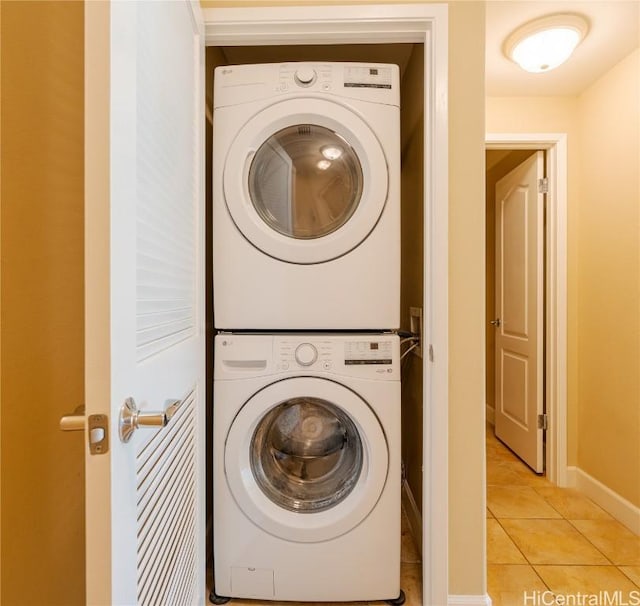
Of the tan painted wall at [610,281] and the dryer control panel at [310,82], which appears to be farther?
the tan painted wall at [610,281]

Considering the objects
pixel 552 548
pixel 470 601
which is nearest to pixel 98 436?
pixel 470 601

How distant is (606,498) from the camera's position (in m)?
2.11

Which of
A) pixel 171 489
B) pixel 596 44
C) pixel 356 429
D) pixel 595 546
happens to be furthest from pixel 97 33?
pixel 595 546

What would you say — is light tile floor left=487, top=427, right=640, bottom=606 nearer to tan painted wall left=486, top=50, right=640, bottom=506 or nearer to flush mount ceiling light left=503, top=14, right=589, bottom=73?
tan painted wall left=486, top=50, right=640, bottom=506

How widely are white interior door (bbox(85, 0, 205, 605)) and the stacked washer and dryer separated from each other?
0.14 metres

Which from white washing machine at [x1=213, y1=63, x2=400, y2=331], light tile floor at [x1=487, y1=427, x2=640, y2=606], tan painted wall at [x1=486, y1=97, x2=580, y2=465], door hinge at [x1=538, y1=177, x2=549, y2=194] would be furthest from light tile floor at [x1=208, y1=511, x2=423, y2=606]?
door hinge at [x1=538, y1=177, x2=549, y2=194]

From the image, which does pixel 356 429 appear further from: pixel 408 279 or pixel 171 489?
pixel 408 279

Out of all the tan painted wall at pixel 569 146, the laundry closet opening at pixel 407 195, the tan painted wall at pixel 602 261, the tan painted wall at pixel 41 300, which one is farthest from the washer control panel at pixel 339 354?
the tan painted wall at pixel 569 146

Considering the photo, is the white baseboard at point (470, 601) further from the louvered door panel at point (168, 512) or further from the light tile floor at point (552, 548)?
the louvered door panel at point (168, 512)

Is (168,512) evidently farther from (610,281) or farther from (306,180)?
(610,281)

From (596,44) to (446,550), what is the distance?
7.59 feet

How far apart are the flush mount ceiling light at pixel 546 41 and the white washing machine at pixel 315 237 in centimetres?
91

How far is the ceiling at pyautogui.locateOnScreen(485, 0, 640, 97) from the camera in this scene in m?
1.66

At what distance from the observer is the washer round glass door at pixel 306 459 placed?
1.32 metres
